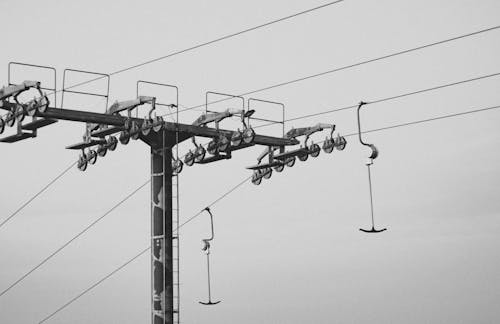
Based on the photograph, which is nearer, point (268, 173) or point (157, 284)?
point (157, 284)

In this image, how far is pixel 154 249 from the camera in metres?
26.0

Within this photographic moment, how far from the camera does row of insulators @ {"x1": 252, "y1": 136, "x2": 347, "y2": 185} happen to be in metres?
27.0

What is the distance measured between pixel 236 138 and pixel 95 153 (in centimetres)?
399

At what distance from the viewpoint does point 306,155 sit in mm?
27750

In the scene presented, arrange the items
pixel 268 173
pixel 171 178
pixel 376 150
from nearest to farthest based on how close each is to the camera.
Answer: pixel 376 150 → pixel 171 178 → pixel 268 173

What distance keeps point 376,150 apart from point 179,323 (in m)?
6.45

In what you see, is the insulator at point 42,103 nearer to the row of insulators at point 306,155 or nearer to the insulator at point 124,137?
the insulator at point 124,137

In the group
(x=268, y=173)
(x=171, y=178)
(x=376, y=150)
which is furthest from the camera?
(x=268, y=173)

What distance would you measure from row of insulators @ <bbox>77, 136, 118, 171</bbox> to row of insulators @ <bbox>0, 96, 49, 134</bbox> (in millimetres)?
2775

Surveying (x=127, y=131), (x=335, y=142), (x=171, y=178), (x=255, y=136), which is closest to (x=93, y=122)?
(x=127, y=131)

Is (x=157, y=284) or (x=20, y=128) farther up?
(x=20, y=128)


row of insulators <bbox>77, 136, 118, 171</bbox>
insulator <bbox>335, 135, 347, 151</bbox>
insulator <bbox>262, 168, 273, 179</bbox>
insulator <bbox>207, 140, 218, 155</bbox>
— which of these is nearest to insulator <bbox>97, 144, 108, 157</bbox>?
row of insulators <bbox>77, 136, 118, 171</bbox>

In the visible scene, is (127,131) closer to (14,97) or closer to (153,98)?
(153,98)

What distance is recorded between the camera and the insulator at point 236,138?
26.5 metres
